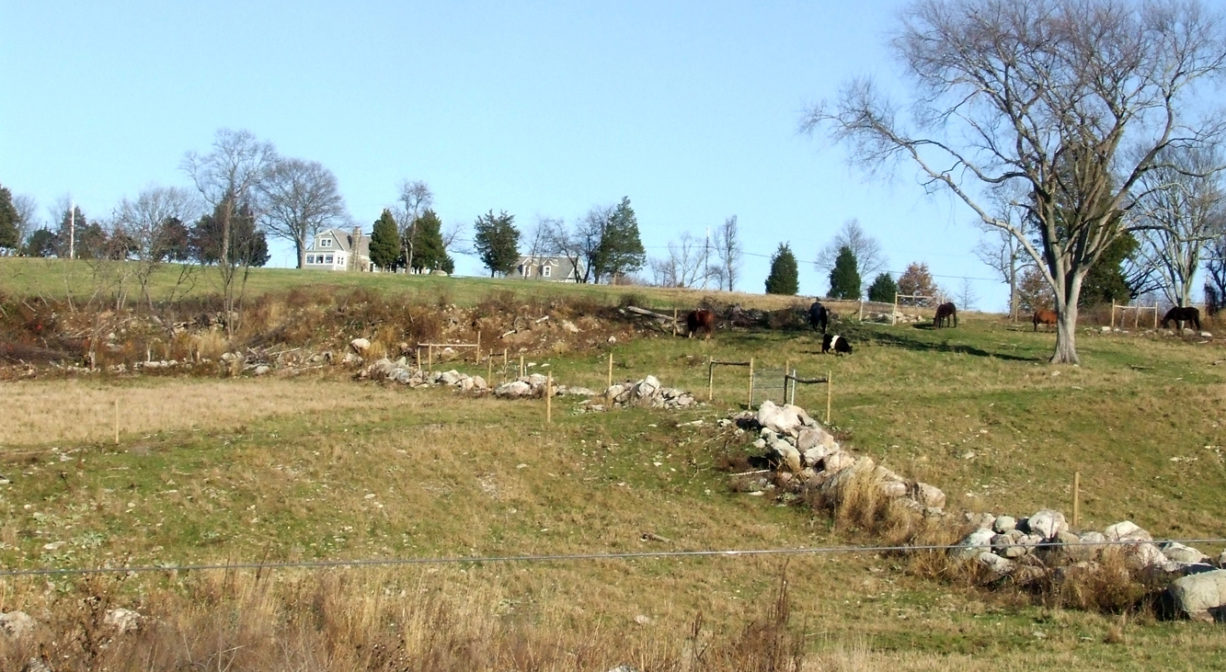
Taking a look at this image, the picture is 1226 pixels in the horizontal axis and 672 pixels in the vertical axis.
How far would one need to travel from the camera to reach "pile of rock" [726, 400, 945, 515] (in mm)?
19141

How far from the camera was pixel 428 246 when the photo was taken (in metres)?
88.9

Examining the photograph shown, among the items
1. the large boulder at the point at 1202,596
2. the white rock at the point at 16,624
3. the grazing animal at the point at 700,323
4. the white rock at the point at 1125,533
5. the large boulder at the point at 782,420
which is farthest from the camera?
the grazing animal at the point at 700,323

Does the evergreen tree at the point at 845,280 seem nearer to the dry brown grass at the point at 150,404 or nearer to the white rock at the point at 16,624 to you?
the dry brown grass at the point at 150,404

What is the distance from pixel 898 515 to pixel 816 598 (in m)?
4.10

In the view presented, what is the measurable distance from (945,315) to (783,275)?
119ft

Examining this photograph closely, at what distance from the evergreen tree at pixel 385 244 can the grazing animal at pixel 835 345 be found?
53.5m

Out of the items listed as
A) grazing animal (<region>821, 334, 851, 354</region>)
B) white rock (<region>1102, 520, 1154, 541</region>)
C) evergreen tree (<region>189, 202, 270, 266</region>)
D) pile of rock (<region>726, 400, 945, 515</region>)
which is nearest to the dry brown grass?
pile of rock (<region>726, 400, 945, 515</region>)

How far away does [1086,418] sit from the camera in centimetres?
2803

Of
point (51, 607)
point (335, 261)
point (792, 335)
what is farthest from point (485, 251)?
point (51, 607)

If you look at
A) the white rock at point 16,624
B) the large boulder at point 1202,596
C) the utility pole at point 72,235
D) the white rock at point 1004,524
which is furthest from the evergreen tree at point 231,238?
the large boulder at point 1202,596

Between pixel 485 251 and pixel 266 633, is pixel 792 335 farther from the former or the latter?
pixel 485 251

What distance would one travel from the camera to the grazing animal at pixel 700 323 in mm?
42969

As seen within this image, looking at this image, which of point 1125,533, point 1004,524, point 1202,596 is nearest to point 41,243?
point 1004,524

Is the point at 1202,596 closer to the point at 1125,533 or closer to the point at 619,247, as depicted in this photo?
the point at 1125,533
